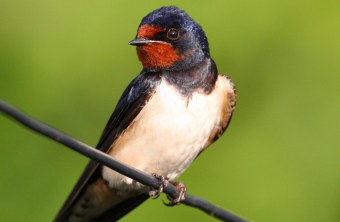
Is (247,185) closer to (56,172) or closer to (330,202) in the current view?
(330,202)

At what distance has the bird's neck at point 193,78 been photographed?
9.19ft

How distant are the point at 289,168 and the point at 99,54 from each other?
2.69ft

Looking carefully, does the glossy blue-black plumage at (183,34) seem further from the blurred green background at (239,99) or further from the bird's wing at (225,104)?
the blurred green background at (239,99)

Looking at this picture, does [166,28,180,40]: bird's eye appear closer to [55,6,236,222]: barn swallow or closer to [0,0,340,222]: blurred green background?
[55,6,236,222]: barn swallow

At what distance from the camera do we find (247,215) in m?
3.42

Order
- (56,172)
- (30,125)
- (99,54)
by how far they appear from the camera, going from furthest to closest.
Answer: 1. (99,54)
2. (56,172)
3. (30,125)

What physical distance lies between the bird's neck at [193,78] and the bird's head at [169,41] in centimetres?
3

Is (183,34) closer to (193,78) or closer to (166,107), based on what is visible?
(193,78)

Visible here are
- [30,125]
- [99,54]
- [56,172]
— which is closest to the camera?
[30,125]

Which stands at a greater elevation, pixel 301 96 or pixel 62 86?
pixel 301 96

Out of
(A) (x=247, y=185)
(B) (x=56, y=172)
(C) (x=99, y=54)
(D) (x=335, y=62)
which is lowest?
(B) (x=56, y=172)

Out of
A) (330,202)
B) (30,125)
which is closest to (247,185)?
(330,202)

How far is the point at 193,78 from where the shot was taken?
2.84 meters

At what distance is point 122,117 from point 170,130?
0.22 meters
